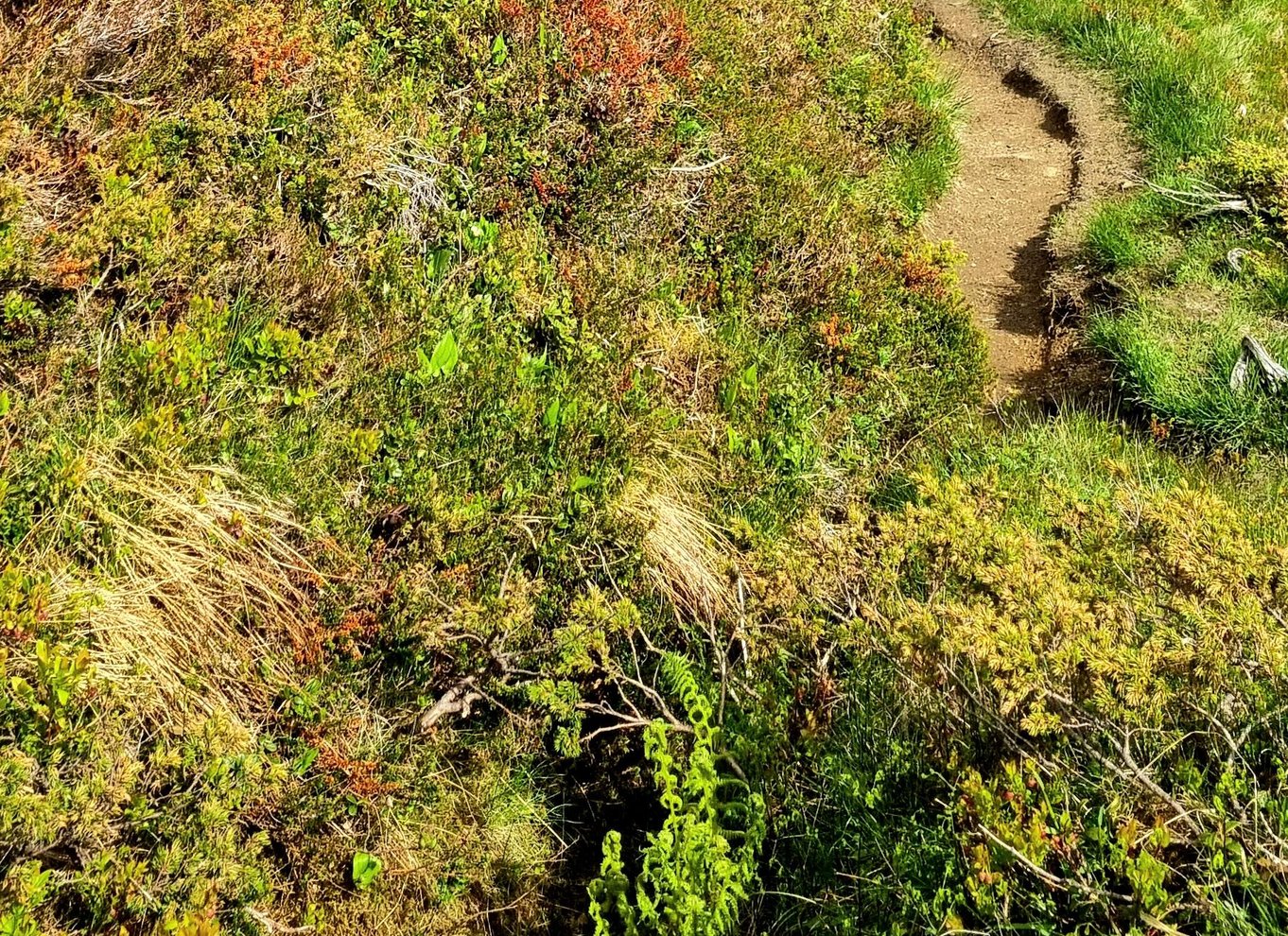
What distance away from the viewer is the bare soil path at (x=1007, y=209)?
792 centimetres

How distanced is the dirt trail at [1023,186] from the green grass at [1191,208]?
10.6 inches

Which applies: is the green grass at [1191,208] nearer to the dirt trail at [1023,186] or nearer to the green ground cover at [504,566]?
the dirt trail at [1023,186]

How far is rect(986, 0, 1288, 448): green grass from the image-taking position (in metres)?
6.75

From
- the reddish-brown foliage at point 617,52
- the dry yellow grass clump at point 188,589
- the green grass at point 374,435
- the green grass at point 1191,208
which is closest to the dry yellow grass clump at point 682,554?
the green grass at point 374,435

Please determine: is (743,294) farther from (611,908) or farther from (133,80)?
(611,908)

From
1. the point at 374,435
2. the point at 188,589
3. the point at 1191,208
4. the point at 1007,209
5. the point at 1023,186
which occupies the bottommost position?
the point at 188,589

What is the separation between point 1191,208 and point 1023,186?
1637mm

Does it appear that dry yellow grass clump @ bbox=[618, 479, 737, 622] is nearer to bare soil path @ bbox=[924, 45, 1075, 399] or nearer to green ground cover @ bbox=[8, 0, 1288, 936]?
green ground cover @ bbox=[8, 0, 1288, 936]

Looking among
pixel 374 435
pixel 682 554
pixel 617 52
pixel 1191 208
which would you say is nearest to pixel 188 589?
pixel 374 435

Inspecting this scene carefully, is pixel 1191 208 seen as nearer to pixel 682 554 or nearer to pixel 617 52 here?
pixel 617 52

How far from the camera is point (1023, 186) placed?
9547 mm

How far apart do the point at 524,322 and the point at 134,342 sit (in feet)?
6.84

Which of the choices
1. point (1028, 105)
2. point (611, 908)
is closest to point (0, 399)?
point (611, 908)

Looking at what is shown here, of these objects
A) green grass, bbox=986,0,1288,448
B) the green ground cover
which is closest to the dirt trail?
green grass, bbox=986,0,1288,448
